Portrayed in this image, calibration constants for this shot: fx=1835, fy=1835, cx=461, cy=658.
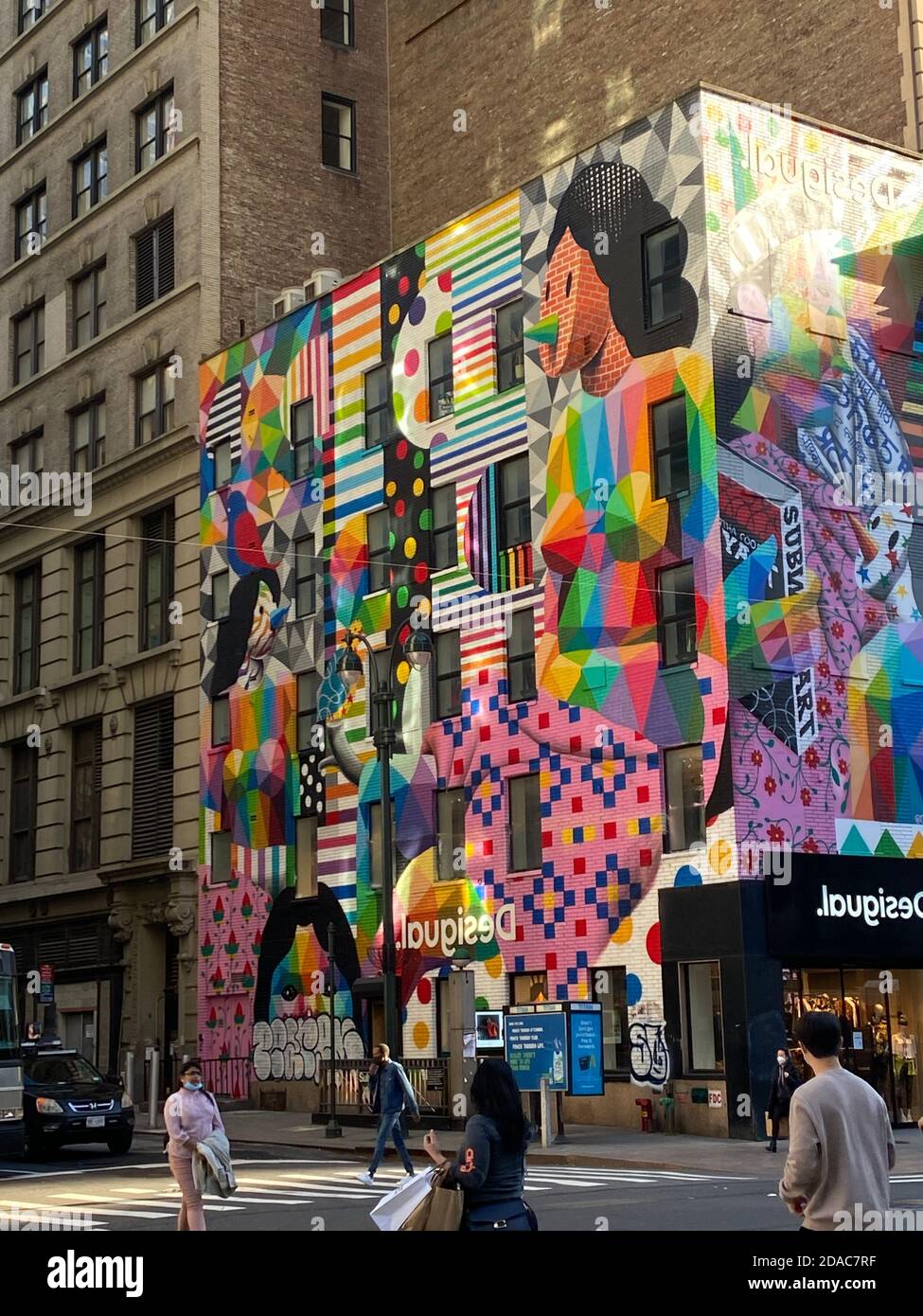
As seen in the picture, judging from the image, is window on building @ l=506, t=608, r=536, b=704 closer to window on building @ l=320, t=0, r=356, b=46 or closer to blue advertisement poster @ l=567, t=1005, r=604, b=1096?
blue advertisement poster @ l=567, t=1005, r=604, b=1096

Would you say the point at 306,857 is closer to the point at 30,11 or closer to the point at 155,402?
the point at 155,402

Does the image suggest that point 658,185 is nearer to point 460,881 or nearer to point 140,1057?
point 460,881

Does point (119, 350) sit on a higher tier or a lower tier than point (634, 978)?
higher

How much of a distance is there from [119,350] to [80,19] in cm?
1214

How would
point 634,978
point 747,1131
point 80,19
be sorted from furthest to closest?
1. point 80,19
2. point 634,978
3. point 747,1131

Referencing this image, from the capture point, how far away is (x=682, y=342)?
33312 millimetres

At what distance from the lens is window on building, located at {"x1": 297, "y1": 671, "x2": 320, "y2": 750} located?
41812mm

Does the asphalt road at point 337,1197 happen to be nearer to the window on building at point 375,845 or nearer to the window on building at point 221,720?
the window on building at point 375,845

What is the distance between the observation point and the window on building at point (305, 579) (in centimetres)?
4247

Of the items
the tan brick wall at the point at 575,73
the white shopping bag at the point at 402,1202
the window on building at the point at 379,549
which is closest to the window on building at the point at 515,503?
the window on building at the point at 379,549

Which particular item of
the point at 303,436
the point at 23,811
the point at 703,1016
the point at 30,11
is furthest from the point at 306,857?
the point at 30,11

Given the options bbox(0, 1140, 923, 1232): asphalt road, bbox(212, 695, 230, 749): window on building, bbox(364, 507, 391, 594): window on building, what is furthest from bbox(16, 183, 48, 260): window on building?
bbox(0, 1140, 923, 1232): asphalt road

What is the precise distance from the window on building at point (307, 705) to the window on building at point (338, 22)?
69.7 feet
